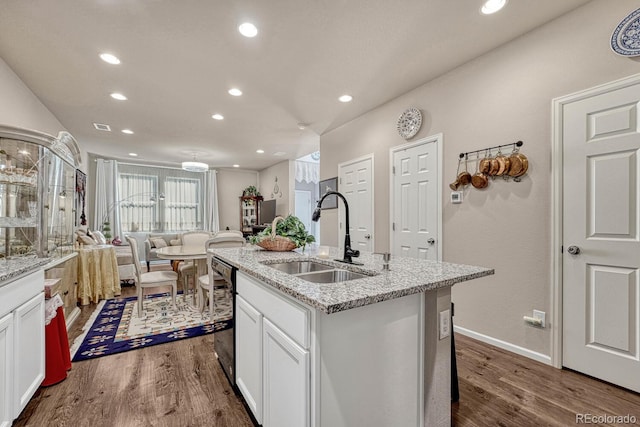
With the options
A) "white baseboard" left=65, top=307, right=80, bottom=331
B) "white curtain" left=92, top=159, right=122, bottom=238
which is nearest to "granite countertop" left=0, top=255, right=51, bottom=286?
"white baseboard" left=65, top=307, right=80, bottom=331

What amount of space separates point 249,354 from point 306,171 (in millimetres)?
6083

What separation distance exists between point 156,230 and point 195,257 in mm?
5008

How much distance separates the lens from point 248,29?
7.13ft

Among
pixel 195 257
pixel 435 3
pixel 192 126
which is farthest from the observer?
Result: pixel 192 126

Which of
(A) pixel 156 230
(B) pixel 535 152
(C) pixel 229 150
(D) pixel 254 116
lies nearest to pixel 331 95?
(D) pixel 254 116

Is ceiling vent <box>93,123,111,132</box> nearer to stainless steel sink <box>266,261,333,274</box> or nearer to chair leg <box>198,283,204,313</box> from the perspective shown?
chair leg <box>198,283,204,313</box>

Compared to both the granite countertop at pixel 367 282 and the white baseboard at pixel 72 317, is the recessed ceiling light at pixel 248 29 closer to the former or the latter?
the granite countertop at pixel 367 282

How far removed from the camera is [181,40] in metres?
2.30

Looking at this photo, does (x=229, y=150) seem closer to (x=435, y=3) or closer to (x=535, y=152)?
(x=435, y=3)

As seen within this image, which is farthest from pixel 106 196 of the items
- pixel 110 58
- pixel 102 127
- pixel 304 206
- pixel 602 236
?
pixel 602 236

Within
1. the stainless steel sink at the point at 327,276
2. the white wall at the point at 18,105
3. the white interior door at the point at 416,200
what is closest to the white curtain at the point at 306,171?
the white interior door at the point at 416,200

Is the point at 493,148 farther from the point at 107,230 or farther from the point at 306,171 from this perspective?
the point at 107,230

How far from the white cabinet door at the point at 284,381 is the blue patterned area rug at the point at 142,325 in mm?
648

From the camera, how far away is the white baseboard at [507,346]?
7.08 feet
